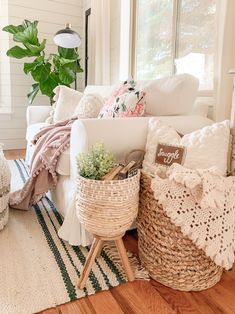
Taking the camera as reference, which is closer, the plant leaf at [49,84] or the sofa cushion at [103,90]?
the sofa cushion at [103,90]

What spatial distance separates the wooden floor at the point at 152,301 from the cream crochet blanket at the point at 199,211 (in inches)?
6.3

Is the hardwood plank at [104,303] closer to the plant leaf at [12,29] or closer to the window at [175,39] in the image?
the window at [175,39]

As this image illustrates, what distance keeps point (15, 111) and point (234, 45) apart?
298cm

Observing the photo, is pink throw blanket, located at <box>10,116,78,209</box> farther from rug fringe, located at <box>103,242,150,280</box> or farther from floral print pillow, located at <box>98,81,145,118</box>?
rug fringe, located at <box>103,242,150,280</box>

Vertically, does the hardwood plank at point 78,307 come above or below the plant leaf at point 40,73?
below

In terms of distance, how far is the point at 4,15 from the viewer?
347 cm

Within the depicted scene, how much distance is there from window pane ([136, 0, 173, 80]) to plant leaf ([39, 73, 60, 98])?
986mm

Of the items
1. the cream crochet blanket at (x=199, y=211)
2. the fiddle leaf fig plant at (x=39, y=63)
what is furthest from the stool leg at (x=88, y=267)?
the fiddle leaf fig plant at (x=39, y=63)

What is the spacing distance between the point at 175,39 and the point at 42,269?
211 centimetres

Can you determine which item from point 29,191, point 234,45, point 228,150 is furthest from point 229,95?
point 29,191

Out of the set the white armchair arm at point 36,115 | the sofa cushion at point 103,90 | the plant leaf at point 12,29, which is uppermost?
the plant leaf at point 12,29

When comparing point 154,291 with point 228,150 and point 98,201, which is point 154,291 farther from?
point 228,150

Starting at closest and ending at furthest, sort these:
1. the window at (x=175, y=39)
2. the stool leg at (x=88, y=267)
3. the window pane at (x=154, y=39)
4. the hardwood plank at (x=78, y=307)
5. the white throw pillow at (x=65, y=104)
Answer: the hardwood plank at (x=78, y=307) → the stool leg at (x=88, y=267) → the window at (x=175, y=39) → the white throw pillow at (x=65, y=104) → the window pane at (x=154, y=39)

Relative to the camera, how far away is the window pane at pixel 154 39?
246cm
